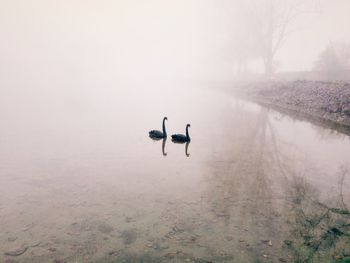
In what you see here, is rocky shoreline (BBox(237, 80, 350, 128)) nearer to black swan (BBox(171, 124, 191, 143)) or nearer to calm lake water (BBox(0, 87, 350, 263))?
calm lake water (BBox(0, 87, 350, 263))

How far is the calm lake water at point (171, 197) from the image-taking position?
643cm

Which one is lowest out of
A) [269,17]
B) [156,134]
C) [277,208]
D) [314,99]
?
[277,208]

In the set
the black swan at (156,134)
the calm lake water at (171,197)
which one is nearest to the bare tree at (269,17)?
the calm lake water at (171,197)

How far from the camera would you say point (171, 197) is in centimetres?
891

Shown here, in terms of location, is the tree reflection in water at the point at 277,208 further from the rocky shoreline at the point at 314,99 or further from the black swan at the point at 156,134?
the rocky shoreline at the point at 314,99

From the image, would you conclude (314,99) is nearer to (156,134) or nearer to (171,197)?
(156,134)

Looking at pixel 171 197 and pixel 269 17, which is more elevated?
pixel 269 17

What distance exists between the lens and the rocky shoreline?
20359mm

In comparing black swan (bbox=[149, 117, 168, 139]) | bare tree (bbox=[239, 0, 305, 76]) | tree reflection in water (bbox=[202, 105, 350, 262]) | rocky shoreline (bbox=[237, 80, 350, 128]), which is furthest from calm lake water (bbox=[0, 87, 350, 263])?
bare tree (bbox=[239, 0, 305, 76])

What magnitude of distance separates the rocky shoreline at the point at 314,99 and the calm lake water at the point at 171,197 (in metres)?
4.00

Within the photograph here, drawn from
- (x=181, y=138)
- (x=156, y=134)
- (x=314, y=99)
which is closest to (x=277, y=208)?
(x=181, y=138)

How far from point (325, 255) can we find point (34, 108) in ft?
75.7

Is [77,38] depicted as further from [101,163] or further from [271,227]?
[271,227]

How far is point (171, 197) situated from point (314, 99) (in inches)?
745
